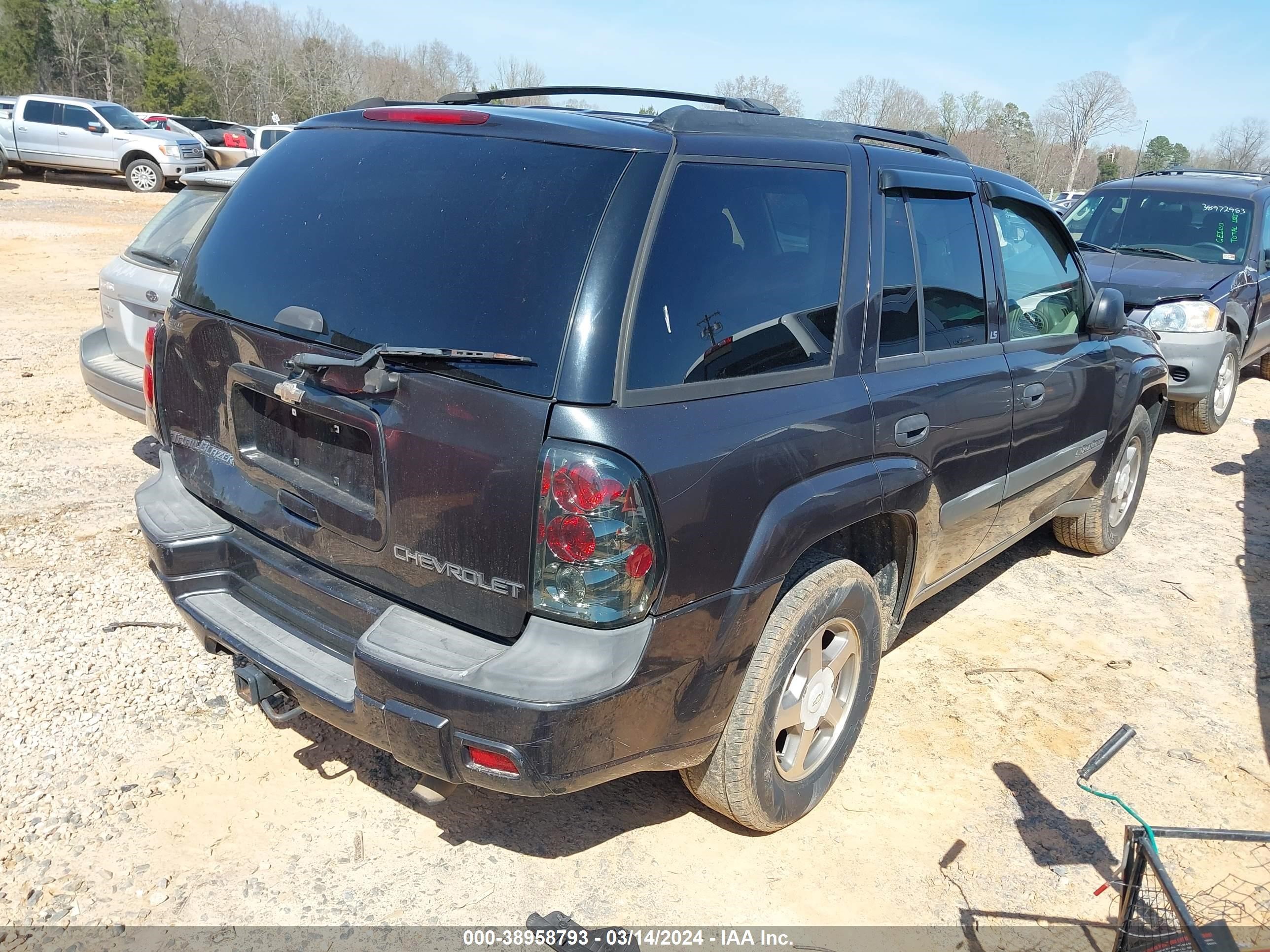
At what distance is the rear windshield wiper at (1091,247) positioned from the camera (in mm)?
8404

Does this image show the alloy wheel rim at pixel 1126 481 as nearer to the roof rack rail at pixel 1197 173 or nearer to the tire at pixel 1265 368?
the roof rack rail at pixel 1197 173

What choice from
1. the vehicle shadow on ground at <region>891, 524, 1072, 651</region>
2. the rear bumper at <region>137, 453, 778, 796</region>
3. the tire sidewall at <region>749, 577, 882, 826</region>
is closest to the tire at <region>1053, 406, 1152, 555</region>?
the vehicle shadow on ground at <region>891, 524, 1072, 651</region>

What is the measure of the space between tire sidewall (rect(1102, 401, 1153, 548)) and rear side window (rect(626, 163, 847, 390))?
290 cm

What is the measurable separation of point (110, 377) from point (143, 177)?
1969cm

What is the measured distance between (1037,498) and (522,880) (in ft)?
9.09

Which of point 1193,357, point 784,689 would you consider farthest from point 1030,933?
point 1193,357

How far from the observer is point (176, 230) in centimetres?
538

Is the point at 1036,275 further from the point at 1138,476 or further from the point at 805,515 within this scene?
the point at 805,515

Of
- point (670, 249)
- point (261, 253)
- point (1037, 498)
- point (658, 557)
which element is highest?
point (670, 249)

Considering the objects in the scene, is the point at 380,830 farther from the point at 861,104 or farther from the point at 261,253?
the point at 861,104

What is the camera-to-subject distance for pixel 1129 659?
4301 millimetres

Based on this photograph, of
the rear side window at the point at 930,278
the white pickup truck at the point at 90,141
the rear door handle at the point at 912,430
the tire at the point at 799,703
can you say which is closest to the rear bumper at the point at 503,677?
the tire at the point at 799,703

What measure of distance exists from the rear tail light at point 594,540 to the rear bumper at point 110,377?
3.66m

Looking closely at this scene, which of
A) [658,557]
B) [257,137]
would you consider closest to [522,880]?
[658,557]
